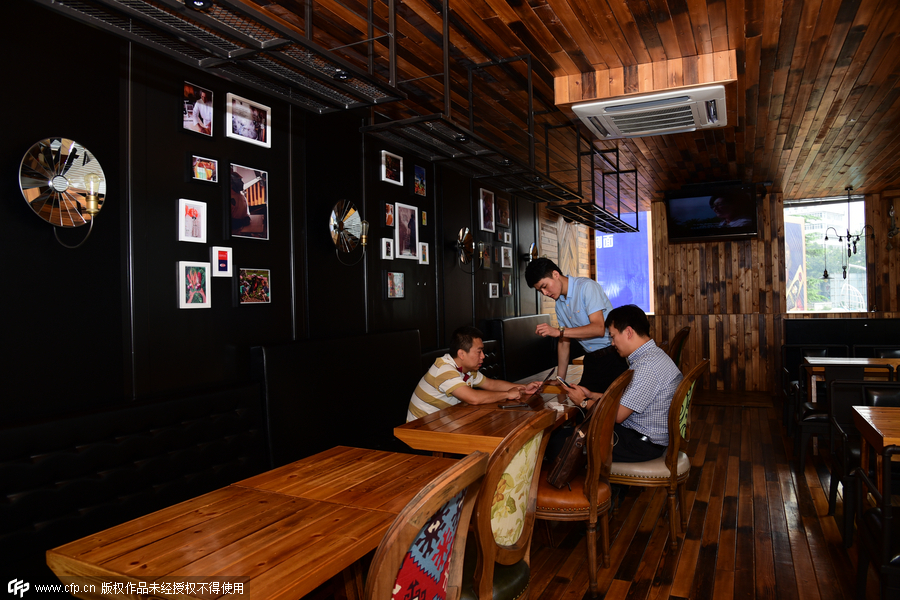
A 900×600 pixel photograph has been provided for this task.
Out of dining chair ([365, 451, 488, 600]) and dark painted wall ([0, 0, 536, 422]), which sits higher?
dark painted wall ([0, 0, 536, 422])

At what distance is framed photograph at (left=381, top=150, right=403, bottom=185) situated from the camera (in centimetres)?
Result: 495

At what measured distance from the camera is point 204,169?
335 cm

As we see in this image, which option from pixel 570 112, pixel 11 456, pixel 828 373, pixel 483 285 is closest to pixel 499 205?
pixel 483 285

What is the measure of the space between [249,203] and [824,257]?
9.33 metres

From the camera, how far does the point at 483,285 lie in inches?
261

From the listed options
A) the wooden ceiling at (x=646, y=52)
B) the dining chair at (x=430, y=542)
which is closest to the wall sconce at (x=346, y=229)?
the wooden ceiling at (x=646, y=52)

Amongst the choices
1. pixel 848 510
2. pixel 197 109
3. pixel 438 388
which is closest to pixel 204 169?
pixel 197 109

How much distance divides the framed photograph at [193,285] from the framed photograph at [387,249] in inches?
71.1

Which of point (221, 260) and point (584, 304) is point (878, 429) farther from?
point (221, 260)

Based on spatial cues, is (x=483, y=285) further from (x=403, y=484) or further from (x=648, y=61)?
(x=403, y=484)

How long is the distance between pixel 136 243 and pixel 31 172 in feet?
1.85

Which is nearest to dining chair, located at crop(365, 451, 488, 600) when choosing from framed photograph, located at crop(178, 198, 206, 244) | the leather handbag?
the leather handbag

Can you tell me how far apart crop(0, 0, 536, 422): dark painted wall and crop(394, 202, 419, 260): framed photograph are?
0.53 meters

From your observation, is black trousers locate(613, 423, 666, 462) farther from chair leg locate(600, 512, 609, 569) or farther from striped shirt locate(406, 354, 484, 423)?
striped shirt locate(406, 354, 484, 423)
